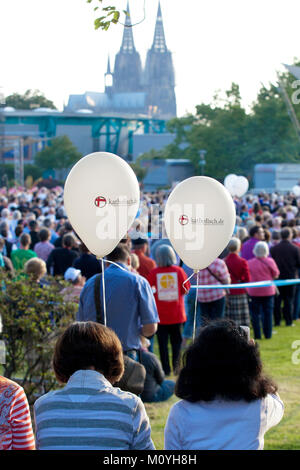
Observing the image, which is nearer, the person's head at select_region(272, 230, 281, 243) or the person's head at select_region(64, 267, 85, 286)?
the person's head at select_region(64, 267, 85, 286)

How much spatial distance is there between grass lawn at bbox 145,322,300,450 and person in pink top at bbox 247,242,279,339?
0.80ft

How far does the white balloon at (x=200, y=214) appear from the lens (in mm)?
4469

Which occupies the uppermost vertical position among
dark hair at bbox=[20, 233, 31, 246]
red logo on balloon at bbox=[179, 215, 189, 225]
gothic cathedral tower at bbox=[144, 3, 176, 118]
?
gothic cathedral tower at bbox=[144, 3, 176, 118]

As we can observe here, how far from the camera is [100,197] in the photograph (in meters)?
4.34

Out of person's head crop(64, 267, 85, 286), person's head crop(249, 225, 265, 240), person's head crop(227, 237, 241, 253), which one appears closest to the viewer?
person's head crop(64, 267, 85, 286)

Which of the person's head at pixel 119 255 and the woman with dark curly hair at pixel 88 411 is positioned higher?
the person's head at pixel 119 255

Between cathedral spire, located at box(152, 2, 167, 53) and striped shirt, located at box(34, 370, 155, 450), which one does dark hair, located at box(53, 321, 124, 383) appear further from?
cathedral spire, located at box(152, 2, 167, 53)

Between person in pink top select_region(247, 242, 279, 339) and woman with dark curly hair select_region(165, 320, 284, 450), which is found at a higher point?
woman with dark curly hair select_region(165, 320, 284, 450)

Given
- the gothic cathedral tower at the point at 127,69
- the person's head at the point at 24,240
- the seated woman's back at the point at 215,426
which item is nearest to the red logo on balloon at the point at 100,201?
the seated woman's back at the point at 215,426

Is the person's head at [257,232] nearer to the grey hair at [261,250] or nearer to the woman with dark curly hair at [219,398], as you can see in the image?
the grey hair at [261,250]

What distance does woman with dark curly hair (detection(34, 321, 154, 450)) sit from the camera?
254cm

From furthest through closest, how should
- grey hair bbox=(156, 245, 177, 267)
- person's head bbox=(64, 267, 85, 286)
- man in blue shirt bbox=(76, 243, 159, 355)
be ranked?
grey hair bbox=(156, 245, 177, 267)
person's head bbox=(64, 267, 85, 286)
man in blue shirt bbox=(76, 243, 159, 355)

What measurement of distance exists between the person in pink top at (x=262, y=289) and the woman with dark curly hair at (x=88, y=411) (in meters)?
7.09

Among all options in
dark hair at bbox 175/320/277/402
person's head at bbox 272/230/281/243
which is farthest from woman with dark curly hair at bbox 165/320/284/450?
person's head at bbox 272/230/281/243
